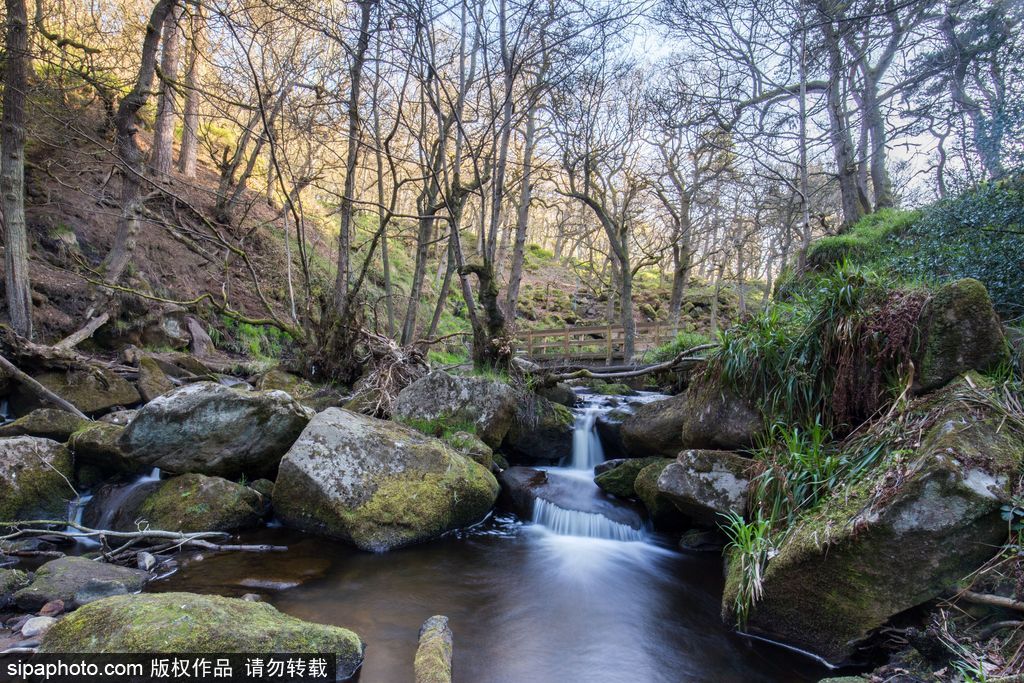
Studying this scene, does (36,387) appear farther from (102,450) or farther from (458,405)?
(458,405)

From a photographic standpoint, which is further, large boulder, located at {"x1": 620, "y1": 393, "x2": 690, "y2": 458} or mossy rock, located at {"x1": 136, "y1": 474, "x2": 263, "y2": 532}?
large boulder, located at {"x1": 620, "y1": 393, "x2": 690, "y2": 458}

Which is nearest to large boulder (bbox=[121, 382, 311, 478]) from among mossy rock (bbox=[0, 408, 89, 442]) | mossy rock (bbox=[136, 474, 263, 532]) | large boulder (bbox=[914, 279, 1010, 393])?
mossy rock (bbox=[136, 474, 263, 532])

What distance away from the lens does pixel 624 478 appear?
6.50 meters

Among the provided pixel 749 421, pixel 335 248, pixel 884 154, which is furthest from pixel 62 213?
pixel 884 154

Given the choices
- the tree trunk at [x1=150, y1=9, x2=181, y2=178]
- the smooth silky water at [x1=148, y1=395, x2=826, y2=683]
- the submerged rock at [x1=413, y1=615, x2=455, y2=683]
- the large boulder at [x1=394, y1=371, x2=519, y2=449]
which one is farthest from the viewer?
the tree trunk at [x1=150, y1=9, x2=181, y2=178]

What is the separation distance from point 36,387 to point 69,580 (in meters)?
4.62

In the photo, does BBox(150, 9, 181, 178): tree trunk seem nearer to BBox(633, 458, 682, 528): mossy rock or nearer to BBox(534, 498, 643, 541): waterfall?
Result: BBox(534, 498, 643, 541): waterfall

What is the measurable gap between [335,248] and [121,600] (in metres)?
18.2

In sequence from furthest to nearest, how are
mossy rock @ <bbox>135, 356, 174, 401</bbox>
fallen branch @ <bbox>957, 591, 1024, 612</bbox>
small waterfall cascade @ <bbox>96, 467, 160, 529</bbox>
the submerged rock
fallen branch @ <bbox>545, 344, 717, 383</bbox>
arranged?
mossy rock @ <bbox>135, 356, 174, 401</bbox>
fallen branch @ <bbox>545, 344, 717, 383</bbox>
small waterfall cascade @ <bbox>96, 467, 160, 529</bbox>
the submerged rock
fallen branch @ <bbox>957, 591, 1024, 612</bbox>

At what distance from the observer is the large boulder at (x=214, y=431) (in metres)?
5.44

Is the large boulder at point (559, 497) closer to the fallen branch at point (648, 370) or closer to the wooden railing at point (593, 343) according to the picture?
the fallen branch at point (648, 370)

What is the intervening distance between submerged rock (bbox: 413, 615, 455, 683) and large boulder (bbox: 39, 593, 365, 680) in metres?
0.43

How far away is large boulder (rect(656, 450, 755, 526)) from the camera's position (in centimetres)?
472

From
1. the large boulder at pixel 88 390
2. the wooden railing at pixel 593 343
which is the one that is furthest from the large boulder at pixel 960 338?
the wooden railing at pixel 593 343
